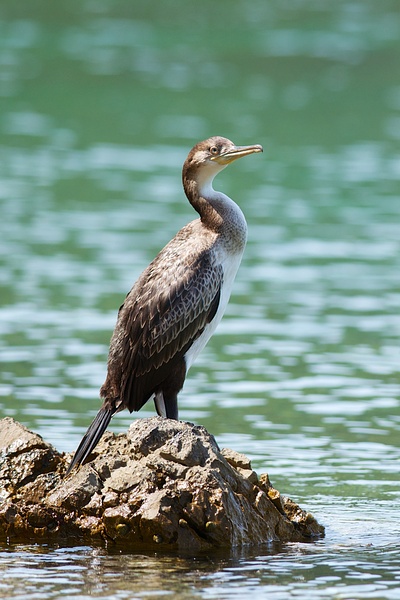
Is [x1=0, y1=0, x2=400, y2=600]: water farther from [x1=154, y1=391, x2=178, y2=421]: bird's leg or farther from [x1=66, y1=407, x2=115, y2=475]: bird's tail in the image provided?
[x1=154, y1=391, x2=178, y2=421]: bird's leg

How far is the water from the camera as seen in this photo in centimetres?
895

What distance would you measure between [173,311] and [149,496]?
5.51ft

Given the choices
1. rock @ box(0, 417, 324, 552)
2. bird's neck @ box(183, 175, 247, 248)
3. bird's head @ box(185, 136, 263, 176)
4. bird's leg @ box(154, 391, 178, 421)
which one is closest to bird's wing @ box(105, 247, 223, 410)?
bird's leg @ box(154, 391, 178, 421)

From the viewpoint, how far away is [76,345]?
1571 cm

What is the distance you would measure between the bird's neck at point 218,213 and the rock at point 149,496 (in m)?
1.71

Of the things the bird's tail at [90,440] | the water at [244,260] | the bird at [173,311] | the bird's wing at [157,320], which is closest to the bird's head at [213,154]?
the bird at [173,311]

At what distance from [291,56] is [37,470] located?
3268cm

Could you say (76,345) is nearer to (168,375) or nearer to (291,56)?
(168,375)

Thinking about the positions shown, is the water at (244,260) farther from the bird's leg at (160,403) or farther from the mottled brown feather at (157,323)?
the mottled brown feather at (157,323)

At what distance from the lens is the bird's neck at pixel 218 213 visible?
1041 cm

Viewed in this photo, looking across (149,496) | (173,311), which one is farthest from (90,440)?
(173,311)

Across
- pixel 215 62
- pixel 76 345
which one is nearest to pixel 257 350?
pixel 76 345

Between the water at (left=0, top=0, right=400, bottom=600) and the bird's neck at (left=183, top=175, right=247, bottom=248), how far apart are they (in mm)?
2078

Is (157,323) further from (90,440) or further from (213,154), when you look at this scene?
(213,154)
